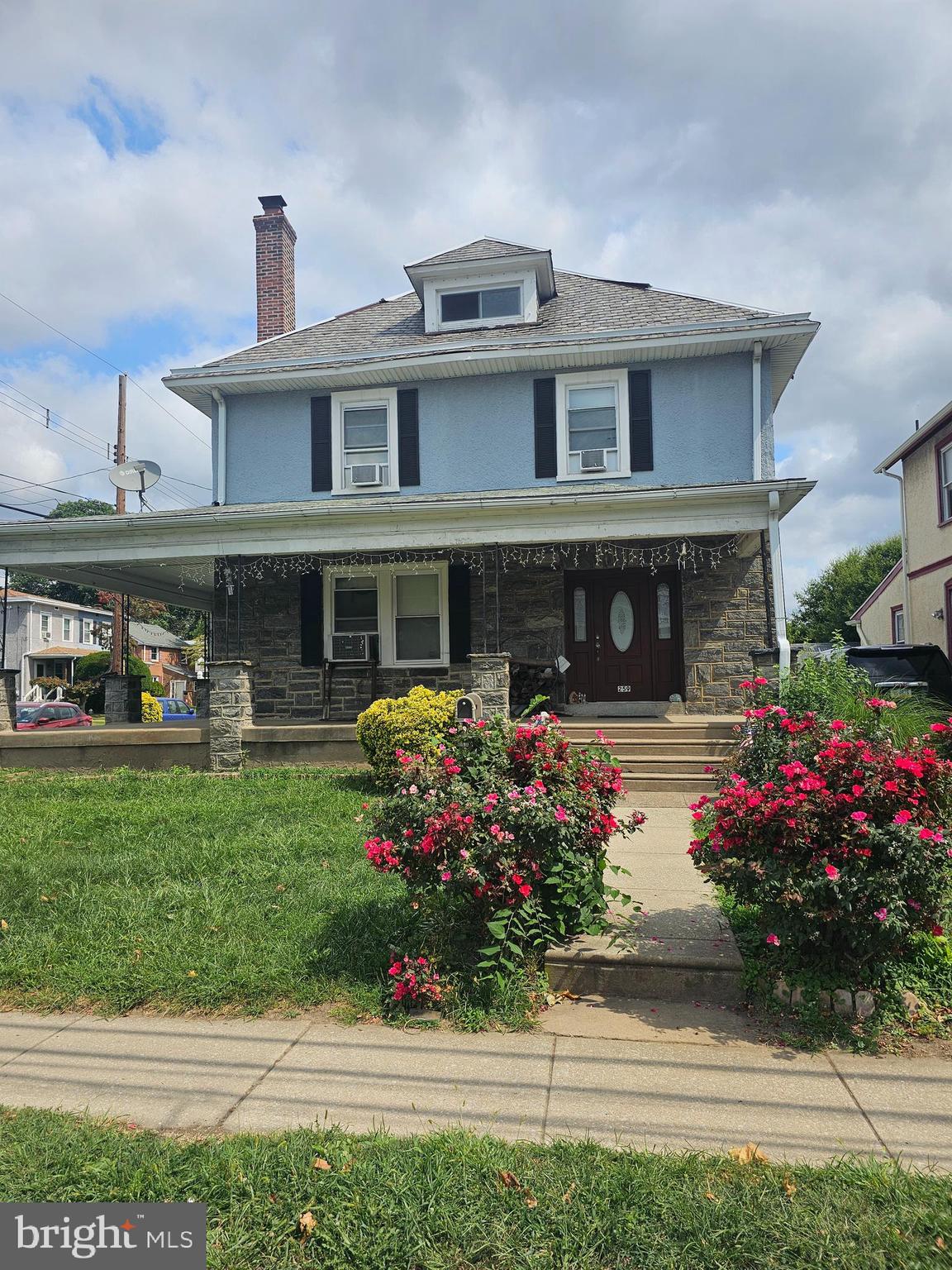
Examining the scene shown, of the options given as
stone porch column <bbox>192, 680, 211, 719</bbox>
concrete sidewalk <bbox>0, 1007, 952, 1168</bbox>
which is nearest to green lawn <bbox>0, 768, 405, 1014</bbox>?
concrete sidewalk <bbox>0, 1007, 952, 1168</bbox>

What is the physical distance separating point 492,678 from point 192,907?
18.2ft

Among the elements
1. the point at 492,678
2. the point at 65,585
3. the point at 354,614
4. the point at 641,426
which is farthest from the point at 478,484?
the point at 65,585

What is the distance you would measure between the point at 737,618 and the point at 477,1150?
10.6 m

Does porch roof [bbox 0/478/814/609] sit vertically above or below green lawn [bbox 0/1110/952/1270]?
above

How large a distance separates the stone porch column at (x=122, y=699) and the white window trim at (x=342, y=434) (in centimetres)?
531

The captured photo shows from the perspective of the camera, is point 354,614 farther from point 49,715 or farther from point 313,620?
point 49,715

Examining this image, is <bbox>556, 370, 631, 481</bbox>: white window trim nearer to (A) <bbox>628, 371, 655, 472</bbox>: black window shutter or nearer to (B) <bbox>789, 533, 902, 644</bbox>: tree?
(A) <bbox>628, 371, 655, 472</bbox>: black window shutter

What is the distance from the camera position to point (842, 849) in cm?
371

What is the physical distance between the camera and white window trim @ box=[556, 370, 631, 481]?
12.6 m

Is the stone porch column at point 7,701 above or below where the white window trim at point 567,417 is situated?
below

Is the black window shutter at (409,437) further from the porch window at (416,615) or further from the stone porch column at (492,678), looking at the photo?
the stone porch column at (492,678)

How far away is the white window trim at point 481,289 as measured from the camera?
1383 centimetres

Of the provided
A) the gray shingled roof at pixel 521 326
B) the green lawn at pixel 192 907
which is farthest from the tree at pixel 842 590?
the green lawn at pixel 192 907

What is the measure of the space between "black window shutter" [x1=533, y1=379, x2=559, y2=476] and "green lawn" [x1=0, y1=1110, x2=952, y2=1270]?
10886mm
